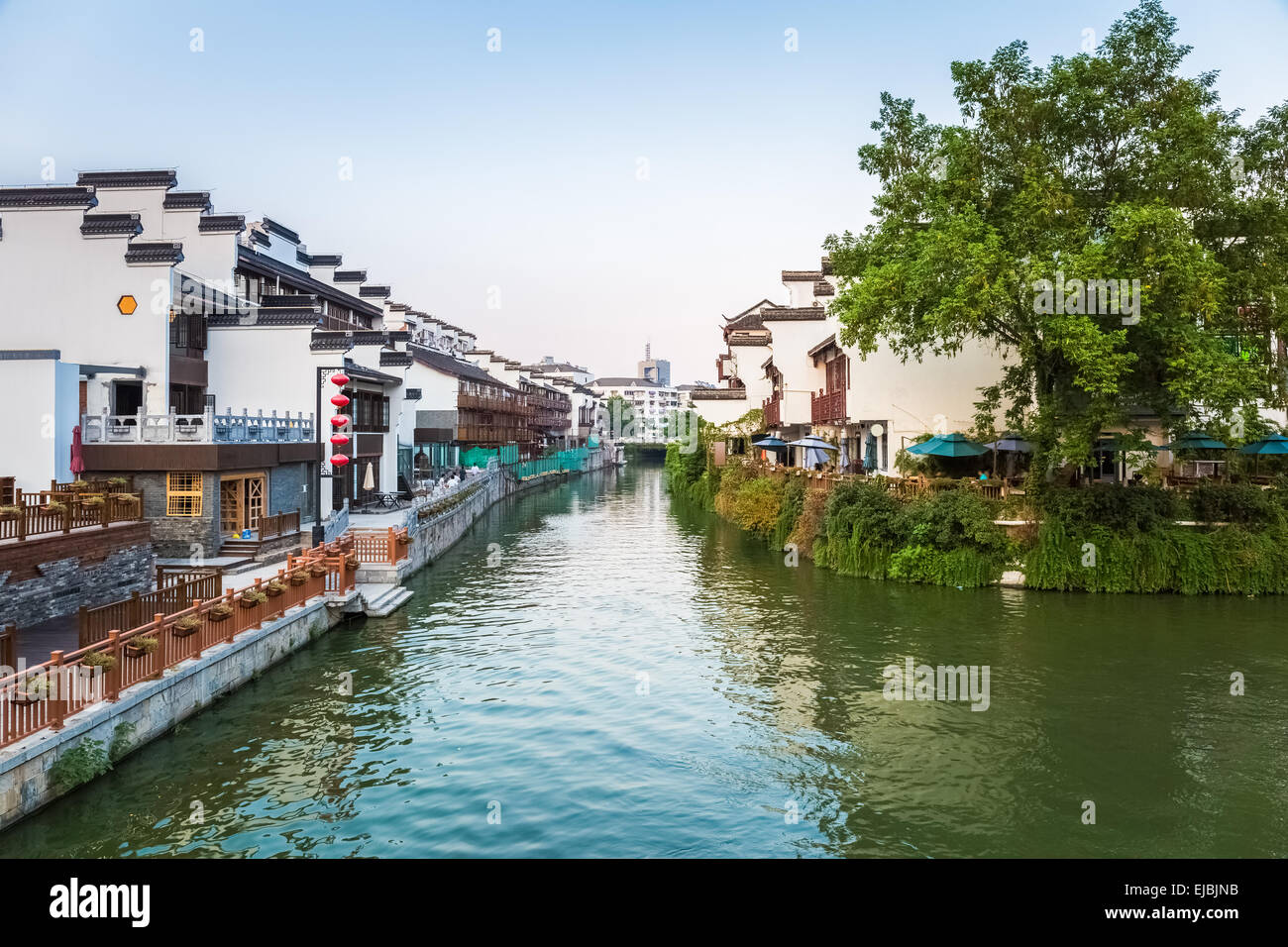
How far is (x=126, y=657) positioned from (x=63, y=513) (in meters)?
5.94

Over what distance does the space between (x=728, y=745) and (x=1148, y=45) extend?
23.8 metres

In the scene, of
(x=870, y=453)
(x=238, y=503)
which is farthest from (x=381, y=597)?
(x=870, y=453)

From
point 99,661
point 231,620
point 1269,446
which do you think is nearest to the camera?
point 99,661

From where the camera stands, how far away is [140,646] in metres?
12.6

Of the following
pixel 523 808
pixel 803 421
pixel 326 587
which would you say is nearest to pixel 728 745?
pixel 523 808

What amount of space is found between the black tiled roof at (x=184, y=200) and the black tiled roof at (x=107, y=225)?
7.14 m

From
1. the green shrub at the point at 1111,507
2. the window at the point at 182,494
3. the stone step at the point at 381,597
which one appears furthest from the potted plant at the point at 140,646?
the green shrub at the point at 1111,507

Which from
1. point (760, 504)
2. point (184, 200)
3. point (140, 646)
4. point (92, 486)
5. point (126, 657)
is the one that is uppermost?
point (184, 200)

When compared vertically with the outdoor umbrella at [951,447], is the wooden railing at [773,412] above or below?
above

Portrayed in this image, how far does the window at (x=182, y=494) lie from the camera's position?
24.5 metres

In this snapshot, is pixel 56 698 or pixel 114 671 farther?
pixel 114 671

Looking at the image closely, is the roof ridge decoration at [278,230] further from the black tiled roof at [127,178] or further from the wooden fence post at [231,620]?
the wooden fence post at [231,620]

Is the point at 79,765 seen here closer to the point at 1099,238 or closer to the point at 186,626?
the point at 186,626
